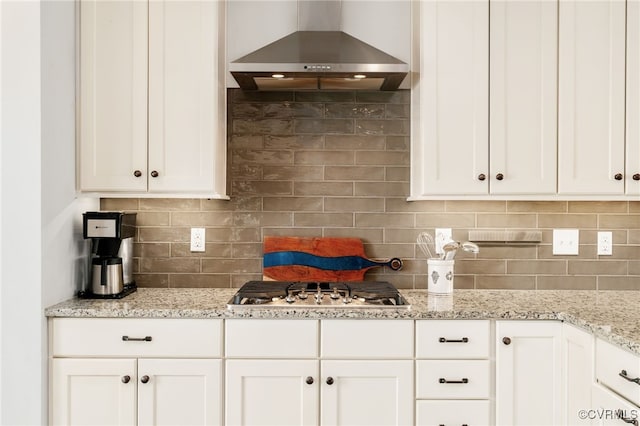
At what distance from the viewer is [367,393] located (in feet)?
7.09

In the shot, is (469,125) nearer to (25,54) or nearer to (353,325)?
(353,325)

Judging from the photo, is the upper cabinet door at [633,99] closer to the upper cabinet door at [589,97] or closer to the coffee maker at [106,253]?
the upper cabinet door at [589,97]

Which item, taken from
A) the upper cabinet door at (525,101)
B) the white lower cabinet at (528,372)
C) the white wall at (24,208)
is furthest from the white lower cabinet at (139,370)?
the upper cabinet door at (525,101)

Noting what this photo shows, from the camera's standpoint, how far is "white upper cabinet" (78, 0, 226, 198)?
2443 millimetres

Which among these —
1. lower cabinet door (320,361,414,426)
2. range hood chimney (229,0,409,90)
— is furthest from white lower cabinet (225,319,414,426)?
range hood chimney (229,0,409,90)

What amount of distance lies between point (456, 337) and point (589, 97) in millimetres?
1273

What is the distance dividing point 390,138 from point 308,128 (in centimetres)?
43

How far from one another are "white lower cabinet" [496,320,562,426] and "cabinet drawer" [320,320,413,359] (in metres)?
0.39

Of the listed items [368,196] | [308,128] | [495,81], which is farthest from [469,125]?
[308,128]

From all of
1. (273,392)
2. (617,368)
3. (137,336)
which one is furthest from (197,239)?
(617,368)

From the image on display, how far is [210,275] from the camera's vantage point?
9.18ft

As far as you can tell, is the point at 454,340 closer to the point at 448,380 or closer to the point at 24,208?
the point at 448,380

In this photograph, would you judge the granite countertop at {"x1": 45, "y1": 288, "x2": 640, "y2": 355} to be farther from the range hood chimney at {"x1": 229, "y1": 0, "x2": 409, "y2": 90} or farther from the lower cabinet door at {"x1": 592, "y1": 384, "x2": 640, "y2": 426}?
the range hood chimney at {"x1": 229, "y1": 0, "x2": 409, "y2": 90}

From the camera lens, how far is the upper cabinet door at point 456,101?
8.04ft
